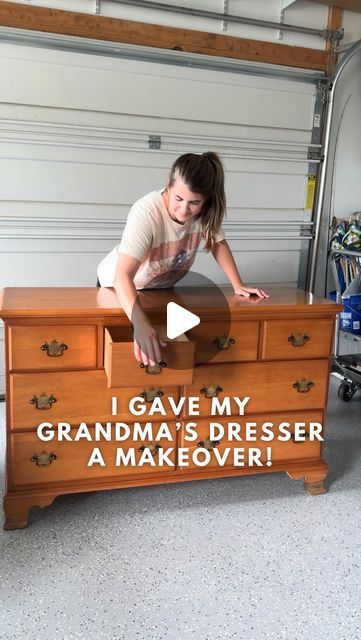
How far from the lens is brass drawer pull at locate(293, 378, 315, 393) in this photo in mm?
2406

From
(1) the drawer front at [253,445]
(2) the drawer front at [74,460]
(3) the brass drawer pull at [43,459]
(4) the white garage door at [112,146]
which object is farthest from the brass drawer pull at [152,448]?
(4) the white garage door at [112,146]

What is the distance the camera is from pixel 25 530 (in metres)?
2.15

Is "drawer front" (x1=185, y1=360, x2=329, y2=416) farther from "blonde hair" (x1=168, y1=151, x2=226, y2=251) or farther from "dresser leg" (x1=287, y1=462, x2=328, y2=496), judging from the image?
"blonde hair" (x1=168, y1=151, x2=226, y2=251)

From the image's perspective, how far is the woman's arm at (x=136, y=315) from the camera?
1897 millimetres

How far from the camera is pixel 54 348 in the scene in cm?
205

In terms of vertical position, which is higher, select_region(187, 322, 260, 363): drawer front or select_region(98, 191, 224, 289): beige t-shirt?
select_region(98, 191, 224, 289): beige t-shirt

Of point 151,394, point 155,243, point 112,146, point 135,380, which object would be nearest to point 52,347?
point 135,380

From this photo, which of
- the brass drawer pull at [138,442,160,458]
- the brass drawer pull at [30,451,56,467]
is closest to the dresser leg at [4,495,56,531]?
the brass drawer pull at [30,451,56,467]

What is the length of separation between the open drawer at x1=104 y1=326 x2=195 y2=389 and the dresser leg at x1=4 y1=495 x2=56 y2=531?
1.85 ft

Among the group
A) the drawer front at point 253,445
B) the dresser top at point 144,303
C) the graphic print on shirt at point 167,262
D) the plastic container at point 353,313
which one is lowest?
the drawer front at point 253,445

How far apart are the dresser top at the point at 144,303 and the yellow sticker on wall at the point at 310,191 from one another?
1.59 metres

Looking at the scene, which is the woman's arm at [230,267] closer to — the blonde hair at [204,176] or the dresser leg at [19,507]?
the blonde hair at [204,176]

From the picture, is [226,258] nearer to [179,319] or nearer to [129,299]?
[179,319]

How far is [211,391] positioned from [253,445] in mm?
333
